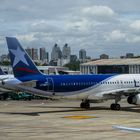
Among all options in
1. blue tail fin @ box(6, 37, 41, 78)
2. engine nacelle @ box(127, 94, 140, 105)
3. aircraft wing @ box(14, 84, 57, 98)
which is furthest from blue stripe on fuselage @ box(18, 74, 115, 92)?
engine nacelle @ box(127, 94, 140, 105)

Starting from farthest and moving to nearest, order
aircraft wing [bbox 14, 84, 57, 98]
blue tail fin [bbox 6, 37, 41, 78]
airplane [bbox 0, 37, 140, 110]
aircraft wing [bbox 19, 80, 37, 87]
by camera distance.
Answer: blue tail fin [bbox 6, 37, 41, 78]
airplane [bbox 0, 37, 140, 110]
aircraft wing [bbox 14, 84, 57, 98]
aircraft wing [bbox 19, 80, 37, 87]

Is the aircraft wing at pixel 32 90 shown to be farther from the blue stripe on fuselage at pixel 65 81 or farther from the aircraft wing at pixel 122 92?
the aircraft wing at pixel 122 92

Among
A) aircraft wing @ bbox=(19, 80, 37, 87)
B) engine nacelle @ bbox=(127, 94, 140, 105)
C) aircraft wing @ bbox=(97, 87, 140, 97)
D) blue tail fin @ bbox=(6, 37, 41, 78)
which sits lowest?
engine nacelle @ bbox=(127, 94, 140, 105)

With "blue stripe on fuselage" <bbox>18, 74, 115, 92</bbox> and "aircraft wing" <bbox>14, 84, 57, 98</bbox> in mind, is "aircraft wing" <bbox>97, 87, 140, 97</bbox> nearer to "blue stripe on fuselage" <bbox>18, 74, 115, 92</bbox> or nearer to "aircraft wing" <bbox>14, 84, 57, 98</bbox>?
"blue stripe on fuselage" <bbox>18, 74, 115, 92</bbox>

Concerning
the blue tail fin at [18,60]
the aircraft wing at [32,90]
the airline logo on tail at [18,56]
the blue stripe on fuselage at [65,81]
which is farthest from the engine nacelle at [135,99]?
the airline logo on tail at [18,56]

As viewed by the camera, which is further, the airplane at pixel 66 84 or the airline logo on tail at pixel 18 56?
the airline logo on tail at pixel 18 56

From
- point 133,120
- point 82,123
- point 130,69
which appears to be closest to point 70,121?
point 82,123

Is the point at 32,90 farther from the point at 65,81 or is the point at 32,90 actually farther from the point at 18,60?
the point at 65,81

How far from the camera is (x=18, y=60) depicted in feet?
140

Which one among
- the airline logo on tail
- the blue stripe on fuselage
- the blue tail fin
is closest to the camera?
the blue stripe on fuselage

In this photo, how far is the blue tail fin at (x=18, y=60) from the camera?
139 feet

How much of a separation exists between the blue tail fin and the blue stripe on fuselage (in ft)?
2.09

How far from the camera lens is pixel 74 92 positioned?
145 feet

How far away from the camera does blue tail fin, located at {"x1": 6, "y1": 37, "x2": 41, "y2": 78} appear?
42.3m
